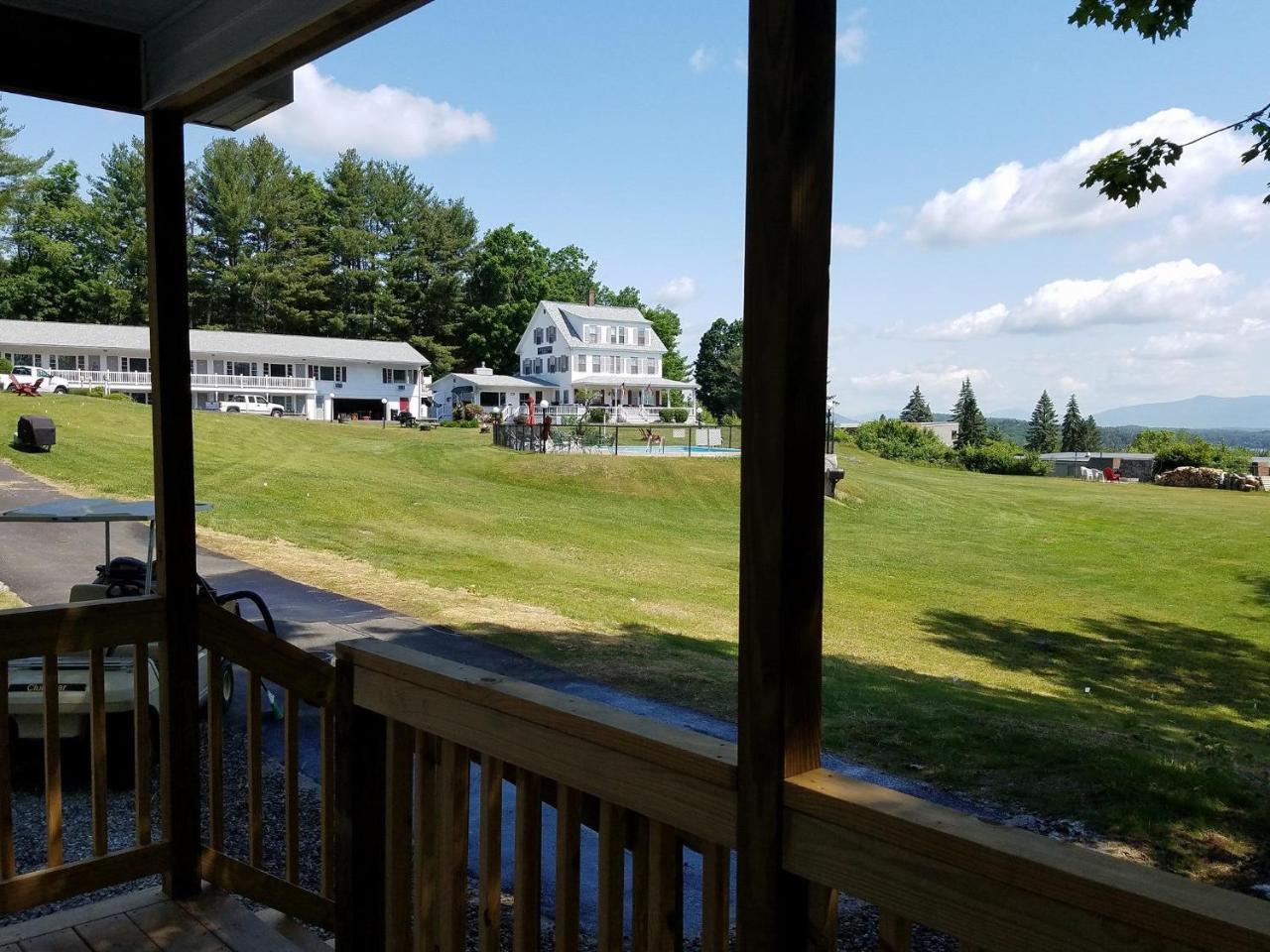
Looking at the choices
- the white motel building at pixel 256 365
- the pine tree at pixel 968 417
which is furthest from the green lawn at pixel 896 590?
the pine tree at pixel 968 417

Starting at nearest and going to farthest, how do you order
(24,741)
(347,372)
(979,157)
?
(24,741) < (347,372) < (979,157)

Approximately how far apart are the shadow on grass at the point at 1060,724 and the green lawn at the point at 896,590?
0.03 meters

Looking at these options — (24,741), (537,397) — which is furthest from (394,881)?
(537,397)

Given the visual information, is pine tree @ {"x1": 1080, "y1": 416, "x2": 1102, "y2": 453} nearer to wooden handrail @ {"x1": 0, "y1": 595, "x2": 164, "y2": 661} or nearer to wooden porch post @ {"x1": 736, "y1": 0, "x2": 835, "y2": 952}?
wooden handrail @ {"x1": 0, "y1": 595, "x2": 164, "y2": 661}

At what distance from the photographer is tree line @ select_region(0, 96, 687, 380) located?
46375 mm

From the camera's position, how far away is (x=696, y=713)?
21.7 feet

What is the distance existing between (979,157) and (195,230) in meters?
49.2

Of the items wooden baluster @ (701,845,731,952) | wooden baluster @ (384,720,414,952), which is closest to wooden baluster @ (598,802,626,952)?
wooden baluster @ (701,845,731,952)

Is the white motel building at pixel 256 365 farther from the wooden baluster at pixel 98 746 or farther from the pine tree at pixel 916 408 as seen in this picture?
the pine tree at pixel 916 408

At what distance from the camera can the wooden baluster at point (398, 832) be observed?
210 cm

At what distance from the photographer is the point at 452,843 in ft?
6.33

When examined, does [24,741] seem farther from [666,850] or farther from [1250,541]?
[1250,541]

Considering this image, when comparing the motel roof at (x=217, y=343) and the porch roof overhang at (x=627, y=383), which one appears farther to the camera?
the porch roof overhang at (x=627, y=383)

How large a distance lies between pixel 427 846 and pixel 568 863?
463 millimetres
